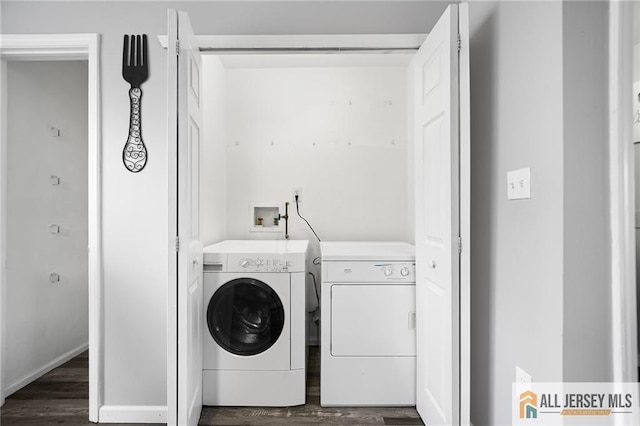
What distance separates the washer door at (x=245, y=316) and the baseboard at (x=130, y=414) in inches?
19.6

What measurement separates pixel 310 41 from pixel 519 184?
4.34ft

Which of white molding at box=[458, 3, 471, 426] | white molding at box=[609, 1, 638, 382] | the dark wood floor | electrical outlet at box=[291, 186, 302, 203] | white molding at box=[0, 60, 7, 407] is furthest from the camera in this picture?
electrical outlet at box=[291, 186, 302, 203]

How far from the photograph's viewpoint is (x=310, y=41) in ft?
6.50

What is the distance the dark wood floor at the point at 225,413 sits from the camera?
1.97m

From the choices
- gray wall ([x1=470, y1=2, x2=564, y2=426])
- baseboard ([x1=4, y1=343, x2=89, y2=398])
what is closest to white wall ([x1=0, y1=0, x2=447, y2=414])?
gray wall ([x1=470, y1=2, x2=564, y2=426])

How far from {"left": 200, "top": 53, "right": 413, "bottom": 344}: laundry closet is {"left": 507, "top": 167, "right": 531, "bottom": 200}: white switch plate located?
5.58 ft

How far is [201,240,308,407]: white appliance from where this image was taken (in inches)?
81.2

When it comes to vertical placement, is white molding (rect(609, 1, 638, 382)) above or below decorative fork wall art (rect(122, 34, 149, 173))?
below

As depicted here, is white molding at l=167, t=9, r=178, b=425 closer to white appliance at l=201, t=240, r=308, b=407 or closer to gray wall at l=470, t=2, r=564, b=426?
white appliance at l=201, t=240, r=308, b=407

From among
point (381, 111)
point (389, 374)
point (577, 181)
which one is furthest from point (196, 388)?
point (381, 111)

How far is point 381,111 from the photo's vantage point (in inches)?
123

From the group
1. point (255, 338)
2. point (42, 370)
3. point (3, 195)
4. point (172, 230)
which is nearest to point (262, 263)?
point (255, 338)

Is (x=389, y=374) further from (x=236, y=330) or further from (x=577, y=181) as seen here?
(x=577, y=181)

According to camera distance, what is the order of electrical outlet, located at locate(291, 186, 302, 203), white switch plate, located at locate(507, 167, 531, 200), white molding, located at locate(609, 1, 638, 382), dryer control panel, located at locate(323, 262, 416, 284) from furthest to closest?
electrical outlet, located at locate(291, 186, 302, 203) → dryer control panel, located at locate(323, 262, 416, 284) → white switch plate, located at locate(507, 167, 531, 200) → white molding, located at locate(609, 1, 638, 382)
